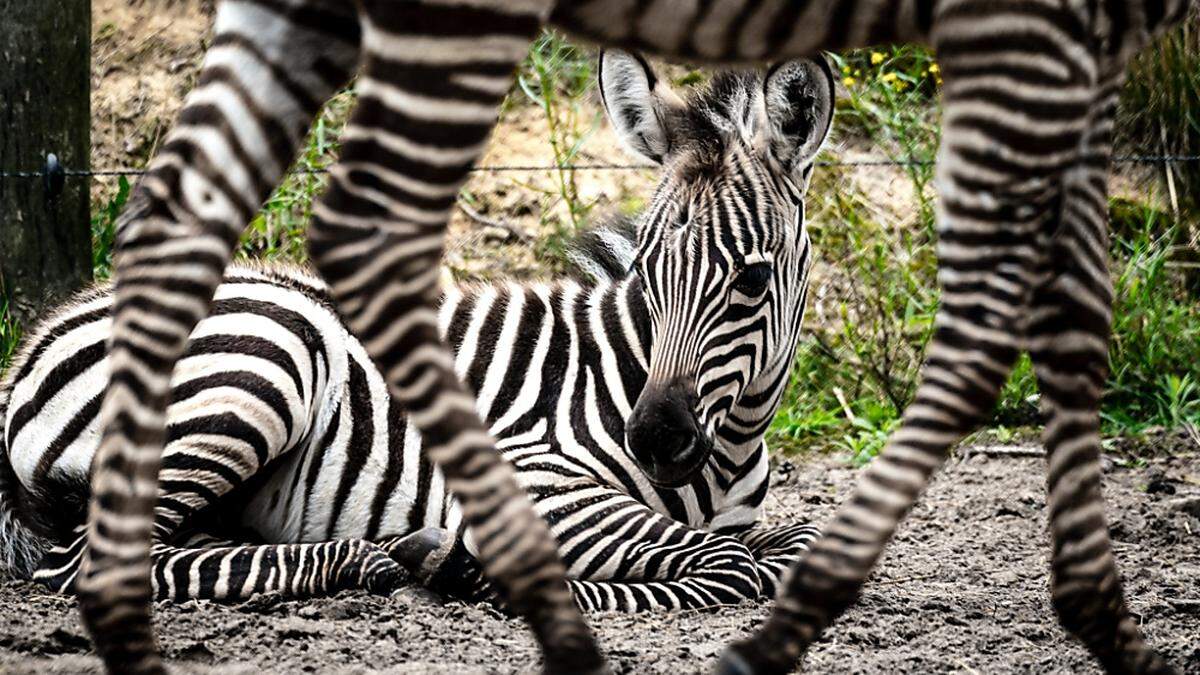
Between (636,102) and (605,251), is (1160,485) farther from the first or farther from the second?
(636,102)

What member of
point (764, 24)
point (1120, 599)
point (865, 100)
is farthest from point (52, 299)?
point (865, 100)

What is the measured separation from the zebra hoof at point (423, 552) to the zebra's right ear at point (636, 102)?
173 cm

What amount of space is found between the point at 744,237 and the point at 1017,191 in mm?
1921

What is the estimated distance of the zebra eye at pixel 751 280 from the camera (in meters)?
5.03

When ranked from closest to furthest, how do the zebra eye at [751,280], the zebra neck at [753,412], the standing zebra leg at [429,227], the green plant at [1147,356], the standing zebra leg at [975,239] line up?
1. the standing zebra leg at [429,227]
2. the standing zebra leg at [975,239]
3. the zebra eye at [751,280]
4. the zebra neck at [753,412]
5. the green plant at [1147,356]

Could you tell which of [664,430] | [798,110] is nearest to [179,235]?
[664,430]

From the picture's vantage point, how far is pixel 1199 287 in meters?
9.20

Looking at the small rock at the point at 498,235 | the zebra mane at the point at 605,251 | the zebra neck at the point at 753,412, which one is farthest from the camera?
the small rock at the point at 498,235

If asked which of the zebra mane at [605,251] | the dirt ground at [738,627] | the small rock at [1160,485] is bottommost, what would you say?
the dirt ground at [738,627]

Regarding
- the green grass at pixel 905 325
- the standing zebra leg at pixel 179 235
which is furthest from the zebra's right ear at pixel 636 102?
the green grass at pixel 905 325

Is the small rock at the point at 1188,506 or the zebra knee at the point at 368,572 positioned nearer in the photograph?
the zebra knee at the point at 368,572

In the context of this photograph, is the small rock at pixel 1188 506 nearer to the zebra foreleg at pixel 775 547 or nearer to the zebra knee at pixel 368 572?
the zebra foreleg at pixel 775 547

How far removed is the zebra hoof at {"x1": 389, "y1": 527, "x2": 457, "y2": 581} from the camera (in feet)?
16.1

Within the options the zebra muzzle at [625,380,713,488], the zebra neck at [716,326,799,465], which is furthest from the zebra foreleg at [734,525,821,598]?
the zebra muzzle at [625,380,713,488]
